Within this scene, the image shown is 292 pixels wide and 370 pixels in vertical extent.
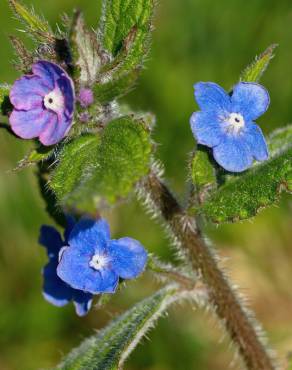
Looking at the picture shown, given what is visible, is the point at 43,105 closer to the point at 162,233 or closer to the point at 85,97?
the point at 85,97

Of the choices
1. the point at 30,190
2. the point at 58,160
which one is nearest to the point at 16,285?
the point at 30,190

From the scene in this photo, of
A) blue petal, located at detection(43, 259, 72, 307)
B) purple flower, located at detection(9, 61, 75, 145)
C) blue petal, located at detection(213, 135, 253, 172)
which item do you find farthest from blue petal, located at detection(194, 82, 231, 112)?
blue petal, located at detection(43, 259, 72, 307)

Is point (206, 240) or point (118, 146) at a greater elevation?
point (118, 146)

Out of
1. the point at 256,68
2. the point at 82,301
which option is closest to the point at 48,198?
the point at 82,301

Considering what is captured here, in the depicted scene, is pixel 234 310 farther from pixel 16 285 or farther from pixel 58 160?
pixel 16 285

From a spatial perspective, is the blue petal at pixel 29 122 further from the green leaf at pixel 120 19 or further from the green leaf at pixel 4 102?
the green leaf at pixel 120 19

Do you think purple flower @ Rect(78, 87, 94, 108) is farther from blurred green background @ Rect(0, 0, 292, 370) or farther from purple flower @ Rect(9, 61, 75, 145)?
blurred green background @ Rect(0, 0, 292, 370)
